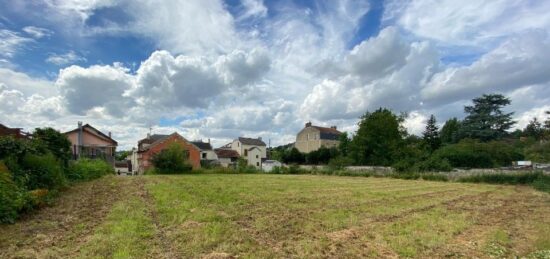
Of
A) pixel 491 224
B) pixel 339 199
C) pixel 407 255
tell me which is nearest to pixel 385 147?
pixel 339 199

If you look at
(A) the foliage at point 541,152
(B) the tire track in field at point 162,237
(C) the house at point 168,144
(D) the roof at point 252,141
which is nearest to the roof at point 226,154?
(D) the roof at point 252,141

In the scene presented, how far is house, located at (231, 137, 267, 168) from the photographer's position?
6706cm

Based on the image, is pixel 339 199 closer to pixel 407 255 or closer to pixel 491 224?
pixel 491 224

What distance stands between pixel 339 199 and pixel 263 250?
23.2 feet

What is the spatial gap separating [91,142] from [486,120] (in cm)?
5058

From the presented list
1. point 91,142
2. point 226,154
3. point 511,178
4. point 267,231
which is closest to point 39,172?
point 267,231

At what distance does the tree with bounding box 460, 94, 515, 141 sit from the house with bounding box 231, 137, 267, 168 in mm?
35673

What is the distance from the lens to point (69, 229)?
673cm

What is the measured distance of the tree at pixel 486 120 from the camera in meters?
45.5

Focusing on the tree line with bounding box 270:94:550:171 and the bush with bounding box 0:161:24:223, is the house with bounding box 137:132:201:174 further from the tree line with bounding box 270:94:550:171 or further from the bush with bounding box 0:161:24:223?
the bush with bounding box 0:161:24:223

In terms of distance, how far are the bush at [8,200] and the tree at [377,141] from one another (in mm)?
38973

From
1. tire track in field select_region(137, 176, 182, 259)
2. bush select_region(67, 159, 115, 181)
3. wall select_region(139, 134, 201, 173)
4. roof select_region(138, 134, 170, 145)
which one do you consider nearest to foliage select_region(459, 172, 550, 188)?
tire track in field select_region(137, 176, 182, 259)

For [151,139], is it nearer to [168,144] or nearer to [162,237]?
[168,144]

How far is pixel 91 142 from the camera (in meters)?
38.8
